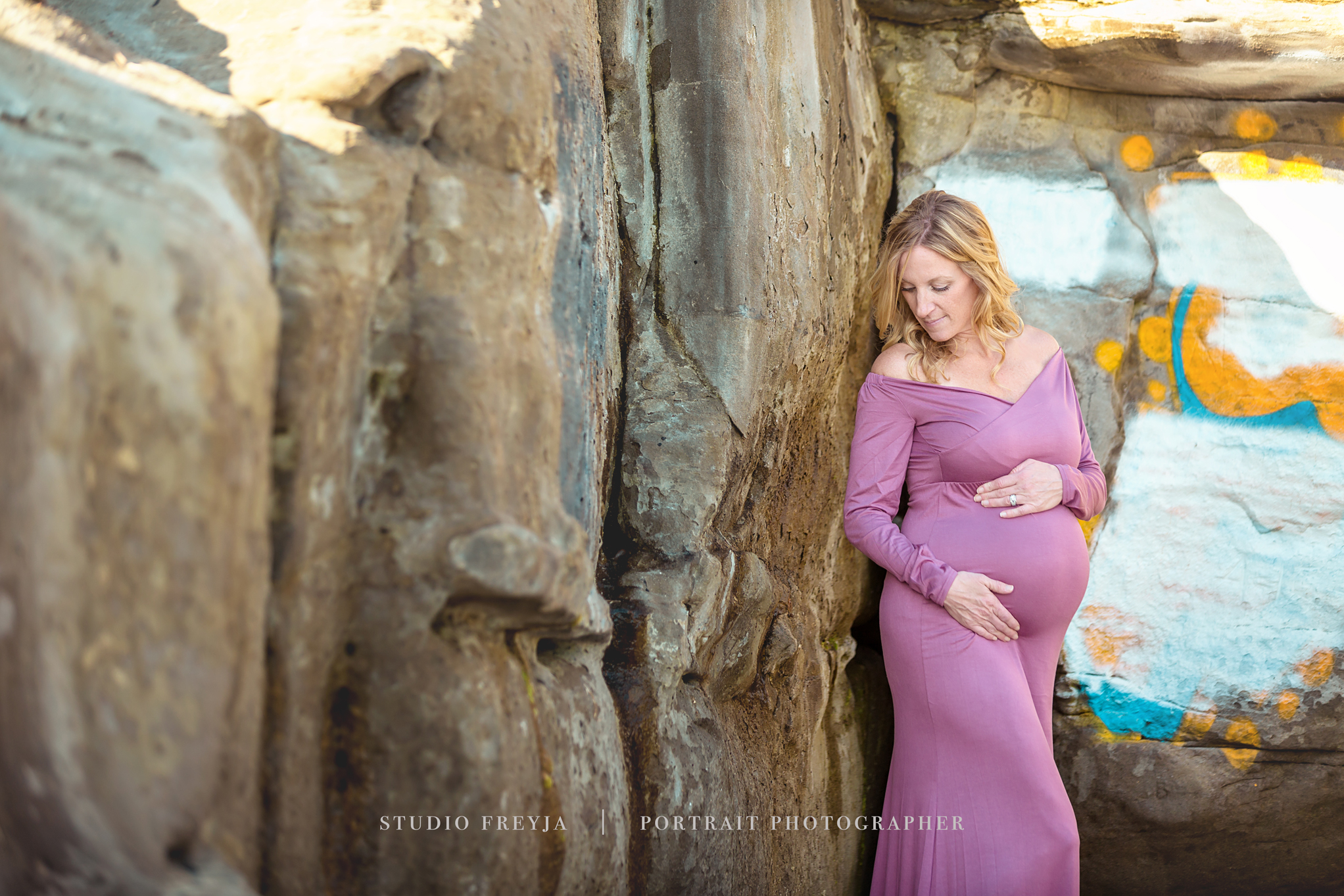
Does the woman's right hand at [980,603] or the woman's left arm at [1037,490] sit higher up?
the woman's left arm at [1037,490]

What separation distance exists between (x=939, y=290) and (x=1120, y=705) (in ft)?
4.35

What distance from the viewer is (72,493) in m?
0.88

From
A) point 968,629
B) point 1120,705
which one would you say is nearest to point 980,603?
point 968,629

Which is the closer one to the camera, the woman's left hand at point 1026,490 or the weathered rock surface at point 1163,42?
the woman's left hand at point 1026,490

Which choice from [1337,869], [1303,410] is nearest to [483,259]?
[1303,410]

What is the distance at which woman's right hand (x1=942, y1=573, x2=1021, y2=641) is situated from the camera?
2004 mm

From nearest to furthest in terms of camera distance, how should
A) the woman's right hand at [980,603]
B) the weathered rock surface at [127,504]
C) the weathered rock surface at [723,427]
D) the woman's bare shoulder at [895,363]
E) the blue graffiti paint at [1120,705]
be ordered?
the weathered rock surface at [127,504]
the weathered rock surface at [723,427]
the woman's right hand at [980,603]
the woman's bare shoulder at [895,363]
the blue graffiti paint at [1120,705]

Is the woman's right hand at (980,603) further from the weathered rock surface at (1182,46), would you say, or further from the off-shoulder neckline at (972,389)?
the weathered rock surface at (1182,46)

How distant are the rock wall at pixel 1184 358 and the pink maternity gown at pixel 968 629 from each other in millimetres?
618

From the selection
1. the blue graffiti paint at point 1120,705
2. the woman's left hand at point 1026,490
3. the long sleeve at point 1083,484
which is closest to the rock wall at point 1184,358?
the blue graffiti paint at point 1120,705

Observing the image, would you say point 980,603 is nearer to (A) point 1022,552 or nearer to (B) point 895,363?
(A) point 1022,552

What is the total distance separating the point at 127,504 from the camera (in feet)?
3.01

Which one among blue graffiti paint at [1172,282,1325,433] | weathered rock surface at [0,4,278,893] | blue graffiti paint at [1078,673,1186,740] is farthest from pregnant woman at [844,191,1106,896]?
weathered rock surface at [0,4,278,893]

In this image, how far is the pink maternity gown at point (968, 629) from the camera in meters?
2.01
